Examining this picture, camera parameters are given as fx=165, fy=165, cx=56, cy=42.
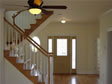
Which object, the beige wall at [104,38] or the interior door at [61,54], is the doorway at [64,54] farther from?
the beige wall at [104,38]

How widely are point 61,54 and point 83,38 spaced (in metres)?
1.50

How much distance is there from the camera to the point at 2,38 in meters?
5.18

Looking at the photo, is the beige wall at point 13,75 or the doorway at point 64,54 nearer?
the beige wall at point 13,75

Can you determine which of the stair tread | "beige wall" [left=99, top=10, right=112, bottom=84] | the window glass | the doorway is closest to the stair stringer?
the stair tread

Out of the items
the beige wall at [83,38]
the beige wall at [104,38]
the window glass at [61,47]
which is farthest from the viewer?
the window glass at [61,47]

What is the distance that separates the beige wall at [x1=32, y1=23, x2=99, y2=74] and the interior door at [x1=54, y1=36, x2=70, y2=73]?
Answer: 1.23 feet

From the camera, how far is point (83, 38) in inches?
357

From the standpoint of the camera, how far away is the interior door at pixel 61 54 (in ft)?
29.8

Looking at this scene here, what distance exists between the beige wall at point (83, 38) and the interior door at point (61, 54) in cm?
38

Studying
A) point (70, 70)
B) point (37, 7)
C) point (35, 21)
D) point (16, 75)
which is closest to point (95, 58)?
point (70, 70)

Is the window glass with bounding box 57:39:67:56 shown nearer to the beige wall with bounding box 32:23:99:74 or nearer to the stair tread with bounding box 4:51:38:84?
the beige wall with bounding box 32:23:99:74

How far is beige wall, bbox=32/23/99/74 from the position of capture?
902cm

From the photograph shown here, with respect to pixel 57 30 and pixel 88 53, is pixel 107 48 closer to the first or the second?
pixel 88 53

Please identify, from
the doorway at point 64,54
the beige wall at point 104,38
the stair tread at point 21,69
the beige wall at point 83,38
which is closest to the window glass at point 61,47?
the doorway at point 64,54
